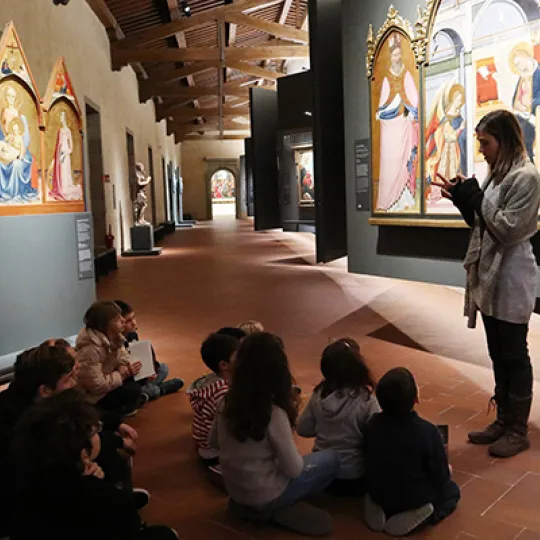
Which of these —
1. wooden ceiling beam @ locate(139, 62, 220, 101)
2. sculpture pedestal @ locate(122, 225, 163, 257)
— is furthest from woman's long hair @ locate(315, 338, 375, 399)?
wooden ceiling beam @ locate(139, 62, 220, 101)

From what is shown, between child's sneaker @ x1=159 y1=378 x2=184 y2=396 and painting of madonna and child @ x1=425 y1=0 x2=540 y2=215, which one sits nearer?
painting of madonna and child @ x1=425 y1=0 x2=540 y2=215

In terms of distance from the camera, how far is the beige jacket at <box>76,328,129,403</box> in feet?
11.9

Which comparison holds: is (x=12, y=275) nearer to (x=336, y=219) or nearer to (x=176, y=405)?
(x=176, y=405)

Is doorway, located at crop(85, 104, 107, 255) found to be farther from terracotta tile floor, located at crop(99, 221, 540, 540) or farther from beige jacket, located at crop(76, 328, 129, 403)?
beige jacket, located at crop(76, 328, 129, 403)

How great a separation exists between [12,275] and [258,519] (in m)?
3.46

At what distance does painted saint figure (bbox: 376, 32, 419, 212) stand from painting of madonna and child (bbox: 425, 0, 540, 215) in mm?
173

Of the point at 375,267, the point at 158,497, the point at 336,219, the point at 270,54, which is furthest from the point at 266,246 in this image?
the point at 158,497

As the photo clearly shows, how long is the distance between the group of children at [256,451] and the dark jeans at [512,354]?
830 millimetres

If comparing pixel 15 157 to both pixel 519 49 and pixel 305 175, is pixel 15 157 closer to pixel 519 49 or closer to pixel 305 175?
pixel 519 49

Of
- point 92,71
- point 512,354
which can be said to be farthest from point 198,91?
point 512,354

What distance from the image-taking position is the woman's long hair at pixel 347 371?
9.22 feet

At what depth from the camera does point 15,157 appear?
5.32m

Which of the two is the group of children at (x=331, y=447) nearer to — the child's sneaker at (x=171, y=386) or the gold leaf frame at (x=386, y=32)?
the child's sneaker at (x=171, y=386)

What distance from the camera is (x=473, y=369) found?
4.97m
